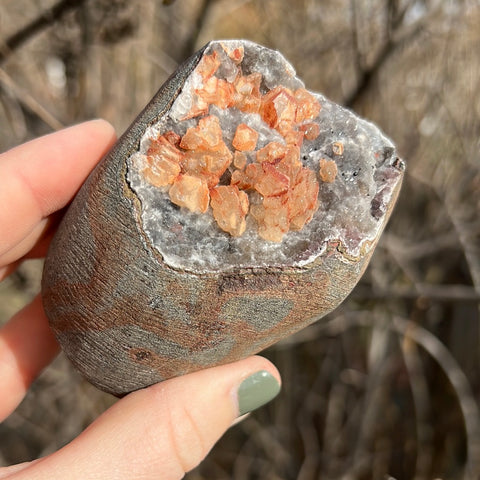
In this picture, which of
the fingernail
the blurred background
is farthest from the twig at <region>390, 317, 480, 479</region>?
the fingernail

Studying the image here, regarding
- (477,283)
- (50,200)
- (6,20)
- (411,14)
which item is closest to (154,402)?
(50,200)

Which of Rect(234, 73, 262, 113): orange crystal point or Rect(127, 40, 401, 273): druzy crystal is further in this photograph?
Rect(234, 73, 262, 113): orange crystal point

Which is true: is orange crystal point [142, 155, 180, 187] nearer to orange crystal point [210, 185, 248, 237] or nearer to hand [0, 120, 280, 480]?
orange crystal point [210, 185, 248, 237]

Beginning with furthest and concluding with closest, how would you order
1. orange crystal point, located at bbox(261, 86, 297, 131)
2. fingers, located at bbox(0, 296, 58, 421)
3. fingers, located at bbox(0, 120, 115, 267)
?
fingers, located at bbox(0, 296, 58, 421) < fingers, located at bbox(0, 120, 115, 267) < orange crystal point, located at bbox(261, 86, 297, 131)

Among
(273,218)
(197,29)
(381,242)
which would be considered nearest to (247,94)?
(273,218)

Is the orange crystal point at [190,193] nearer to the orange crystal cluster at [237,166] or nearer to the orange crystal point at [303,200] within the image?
the orange crystal cluster at [237,166]

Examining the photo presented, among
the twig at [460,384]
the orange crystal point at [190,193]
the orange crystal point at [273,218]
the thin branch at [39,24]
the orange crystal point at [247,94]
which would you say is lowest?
the twig at [460,384]

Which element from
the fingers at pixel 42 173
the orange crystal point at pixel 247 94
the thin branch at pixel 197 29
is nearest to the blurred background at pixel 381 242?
the thin branch at pixel 197 29

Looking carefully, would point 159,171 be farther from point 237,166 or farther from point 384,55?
point 384,55
